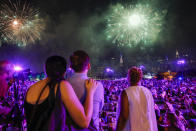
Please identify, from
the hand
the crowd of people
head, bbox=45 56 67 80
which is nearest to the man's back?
the crowd of people

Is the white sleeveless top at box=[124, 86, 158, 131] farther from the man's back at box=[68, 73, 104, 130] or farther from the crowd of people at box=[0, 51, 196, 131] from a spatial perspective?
the man's back at box=[68, 73, 104, 130]

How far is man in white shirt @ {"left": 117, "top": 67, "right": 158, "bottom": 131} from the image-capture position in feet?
8.20

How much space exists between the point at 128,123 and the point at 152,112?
1.66 feet

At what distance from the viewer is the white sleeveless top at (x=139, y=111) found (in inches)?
98.7

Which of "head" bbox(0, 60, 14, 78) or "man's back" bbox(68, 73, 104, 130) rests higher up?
"head" bbox(0, 60, 14, 78)

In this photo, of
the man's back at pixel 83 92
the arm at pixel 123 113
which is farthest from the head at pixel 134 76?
the man's back at pixel 83 92

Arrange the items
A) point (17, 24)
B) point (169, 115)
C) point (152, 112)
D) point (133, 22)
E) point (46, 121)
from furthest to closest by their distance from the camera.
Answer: point (133, 22), point (17, 24), point (169, 115), point (152, 112), point (46, 121)

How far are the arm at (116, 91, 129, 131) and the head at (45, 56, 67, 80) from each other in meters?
1.33

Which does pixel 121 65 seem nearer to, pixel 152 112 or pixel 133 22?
pixel 133 22

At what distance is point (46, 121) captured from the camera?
1.42m

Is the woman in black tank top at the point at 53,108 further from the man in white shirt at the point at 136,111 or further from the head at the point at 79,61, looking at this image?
the man in white shirt at the point at 136,111

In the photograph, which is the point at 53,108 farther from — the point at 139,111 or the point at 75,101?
the point at 139,111

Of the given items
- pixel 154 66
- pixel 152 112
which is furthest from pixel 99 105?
pixel 154 66

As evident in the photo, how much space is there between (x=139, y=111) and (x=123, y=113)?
0.88 feet
